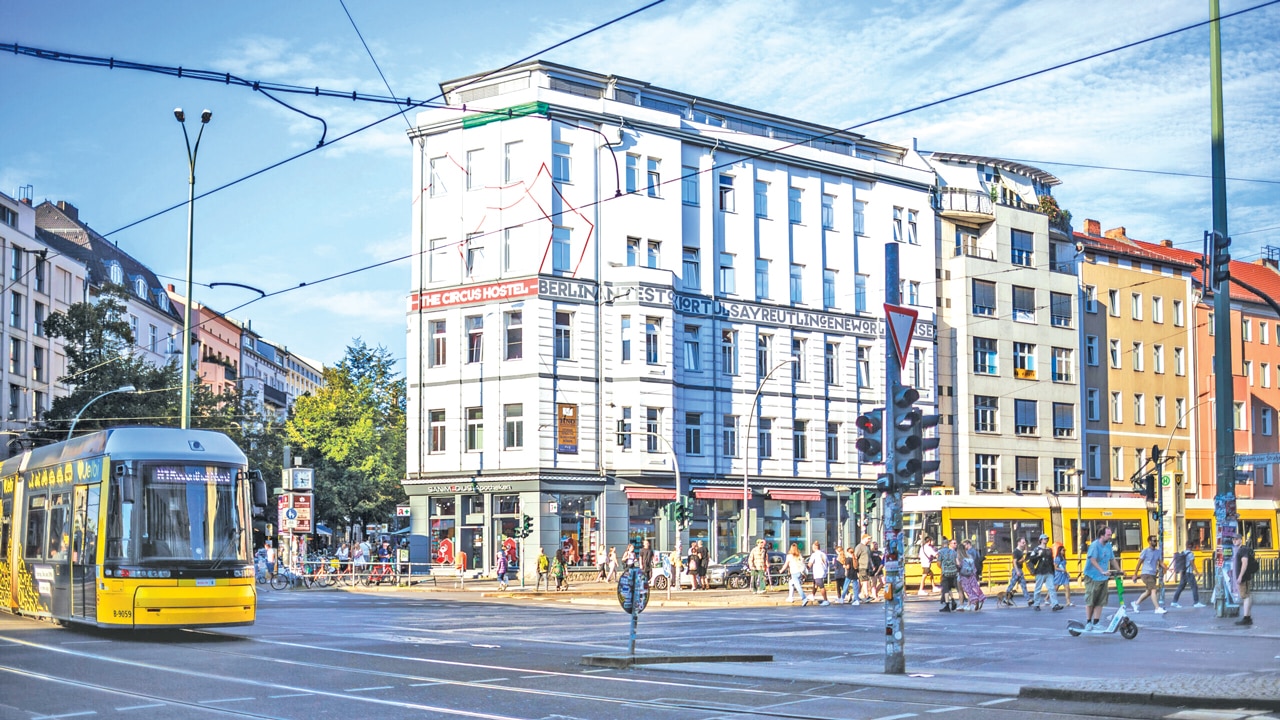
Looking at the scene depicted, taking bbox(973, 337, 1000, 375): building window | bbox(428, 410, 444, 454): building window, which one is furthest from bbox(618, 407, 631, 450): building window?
bbox(973, 337, 1000, 375): building window

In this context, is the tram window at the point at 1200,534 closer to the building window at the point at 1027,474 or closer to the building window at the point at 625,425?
the building window at the point at 1027,474

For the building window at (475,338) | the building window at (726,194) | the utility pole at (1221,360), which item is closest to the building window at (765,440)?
the building window at (726,194)

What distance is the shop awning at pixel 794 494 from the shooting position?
2191 inches

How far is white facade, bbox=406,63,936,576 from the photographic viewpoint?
167 ft

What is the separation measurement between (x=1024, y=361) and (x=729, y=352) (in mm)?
17630

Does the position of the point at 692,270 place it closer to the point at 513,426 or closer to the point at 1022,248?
the point at 513,426

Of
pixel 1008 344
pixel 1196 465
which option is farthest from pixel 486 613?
pixel 1196 465

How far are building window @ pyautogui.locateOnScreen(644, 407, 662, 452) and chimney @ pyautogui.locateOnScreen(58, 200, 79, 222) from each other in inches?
1975

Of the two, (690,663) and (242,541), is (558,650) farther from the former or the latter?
(242,541)

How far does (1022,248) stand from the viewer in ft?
218

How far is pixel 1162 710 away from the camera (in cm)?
1234

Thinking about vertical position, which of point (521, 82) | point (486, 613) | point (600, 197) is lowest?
point (486, 613)

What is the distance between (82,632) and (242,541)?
3.93 metres

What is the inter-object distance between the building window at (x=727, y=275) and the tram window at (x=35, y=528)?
1380 inches
